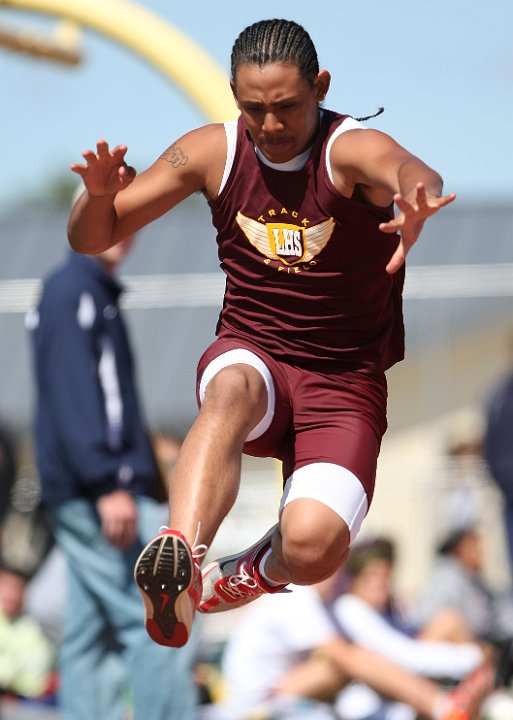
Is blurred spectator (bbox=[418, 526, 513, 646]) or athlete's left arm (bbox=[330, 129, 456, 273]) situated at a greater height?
athlete's left arm (bbox=[330, 129, 456, 273])

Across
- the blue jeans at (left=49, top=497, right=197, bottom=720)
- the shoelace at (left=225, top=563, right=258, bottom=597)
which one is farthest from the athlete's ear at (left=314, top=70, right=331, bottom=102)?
the blue jeans at (left=49, top=497, right=197, bottom=720)

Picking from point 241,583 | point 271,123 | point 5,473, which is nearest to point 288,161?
point 271,123

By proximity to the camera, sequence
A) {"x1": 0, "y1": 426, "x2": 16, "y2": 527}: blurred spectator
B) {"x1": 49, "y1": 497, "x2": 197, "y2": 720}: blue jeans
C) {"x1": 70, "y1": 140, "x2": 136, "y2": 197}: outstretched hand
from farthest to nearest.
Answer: {"x1": 0, "y1": 426, "x2": 16, "y2": 527}: blurred spectator, {"x1": 49, "y1": 497, "x2": 197, "y2": 720}: blue jeans, {"x1": 70, "y1": 140, "x2": 136, "y2": 197}: outstretched hand

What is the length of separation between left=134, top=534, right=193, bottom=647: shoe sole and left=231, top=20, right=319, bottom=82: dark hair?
1.48 m

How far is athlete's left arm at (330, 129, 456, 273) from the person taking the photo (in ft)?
13.5

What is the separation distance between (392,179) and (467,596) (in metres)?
5.05

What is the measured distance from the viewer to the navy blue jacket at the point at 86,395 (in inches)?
266

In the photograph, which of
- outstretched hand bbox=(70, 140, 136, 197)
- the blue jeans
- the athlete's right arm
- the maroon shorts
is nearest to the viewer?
outstretched hand bbox=(70, 140, 136, 197)

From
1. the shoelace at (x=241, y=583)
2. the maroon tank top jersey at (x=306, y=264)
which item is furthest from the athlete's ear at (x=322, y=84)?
the shoelace at (x=241, y=583)

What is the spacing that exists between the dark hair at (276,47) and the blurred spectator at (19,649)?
4.47 m

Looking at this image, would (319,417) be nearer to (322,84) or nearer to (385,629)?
(322,84)

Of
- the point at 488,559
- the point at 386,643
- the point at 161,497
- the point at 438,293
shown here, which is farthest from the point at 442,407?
the point at 161,497

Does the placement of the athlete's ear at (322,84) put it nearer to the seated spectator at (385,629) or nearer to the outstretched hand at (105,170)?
the outstretched hand at (105,170)

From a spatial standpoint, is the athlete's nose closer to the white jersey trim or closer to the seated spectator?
the white jersey trim
